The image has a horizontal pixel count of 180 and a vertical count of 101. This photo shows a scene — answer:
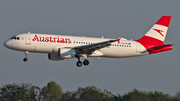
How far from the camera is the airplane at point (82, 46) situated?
55.5m

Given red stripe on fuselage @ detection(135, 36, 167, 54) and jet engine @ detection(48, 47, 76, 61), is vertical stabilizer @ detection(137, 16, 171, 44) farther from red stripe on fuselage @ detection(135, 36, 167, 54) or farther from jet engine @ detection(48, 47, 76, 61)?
jet engine @ detection(48, 47, 76, 61)

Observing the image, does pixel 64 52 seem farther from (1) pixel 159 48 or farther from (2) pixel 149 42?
(1) pixel 159 48

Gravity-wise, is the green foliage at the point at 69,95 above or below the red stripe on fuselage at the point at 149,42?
below

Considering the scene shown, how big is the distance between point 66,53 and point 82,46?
9.26 ft

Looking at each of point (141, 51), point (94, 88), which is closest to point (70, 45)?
point (141, 51)

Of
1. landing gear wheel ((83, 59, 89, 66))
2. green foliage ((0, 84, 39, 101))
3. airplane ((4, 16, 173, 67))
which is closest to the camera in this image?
airplane ((4, 16, 173, 67))

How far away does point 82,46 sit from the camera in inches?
2179

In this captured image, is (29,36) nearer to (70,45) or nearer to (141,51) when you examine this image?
(70,45)

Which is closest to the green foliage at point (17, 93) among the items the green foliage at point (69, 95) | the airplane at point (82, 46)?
the green foliage at point (69, 95)

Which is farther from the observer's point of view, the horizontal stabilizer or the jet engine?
the horizontal stabilizer

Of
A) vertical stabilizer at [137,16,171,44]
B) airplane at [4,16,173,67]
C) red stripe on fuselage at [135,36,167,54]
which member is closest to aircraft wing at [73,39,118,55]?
airplane at [4,16,173,67]

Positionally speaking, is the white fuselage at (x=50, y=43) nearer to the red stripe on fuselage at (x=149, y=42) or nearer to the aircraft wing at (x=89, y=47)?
the aircraft wing at (x=89, y=47)

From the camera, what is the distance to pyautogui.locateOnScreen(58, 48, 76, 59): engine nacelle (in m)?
54.9

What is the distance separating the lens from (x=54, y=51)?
55.8m
